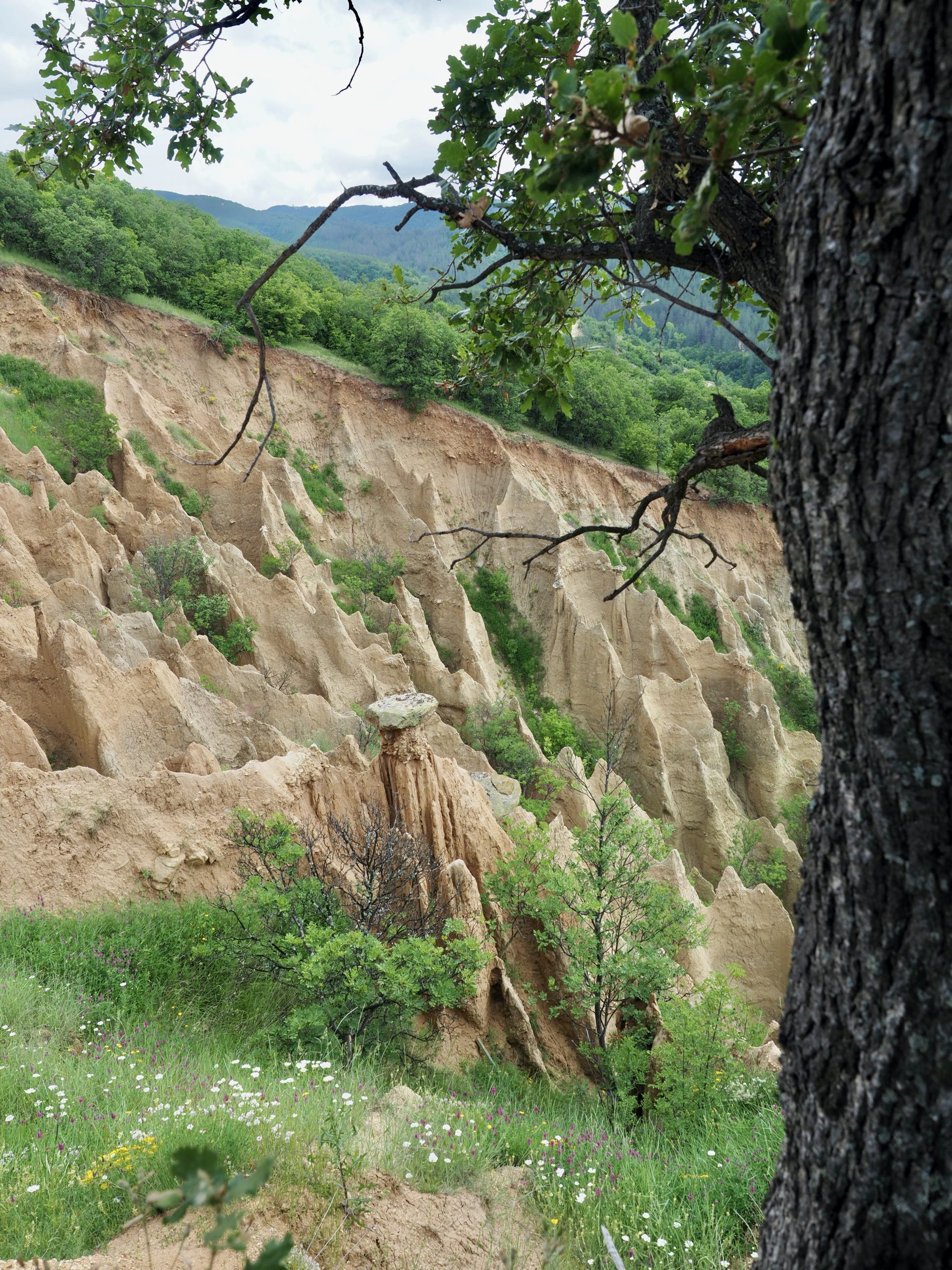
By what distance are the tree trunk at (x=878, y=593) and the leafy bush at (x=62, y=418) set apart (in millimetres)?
22634

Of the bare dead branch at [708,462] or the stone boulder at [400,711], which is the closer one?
the bare dead branch at [708,462]

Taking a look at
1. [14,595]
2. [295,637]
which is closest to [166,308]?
[295,637]

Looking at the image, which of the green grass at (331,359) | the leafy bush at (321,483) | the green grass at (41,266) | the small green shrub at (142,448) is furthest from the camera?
the green grass at (331,359)

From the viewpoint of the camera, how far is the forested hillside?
2514 cm

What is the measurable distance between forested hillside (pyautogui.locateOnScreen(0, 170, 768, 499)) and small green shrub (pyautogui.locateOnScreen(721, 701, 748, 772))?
10.9m

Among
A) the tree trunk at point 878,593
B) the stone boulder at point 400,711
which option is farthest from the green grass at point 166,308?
the tree trunk at point 878,593

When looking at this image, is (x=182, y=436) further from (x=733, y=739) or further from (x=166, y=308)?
(x=733, y=739)

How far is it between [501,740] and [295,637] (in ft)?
19.6

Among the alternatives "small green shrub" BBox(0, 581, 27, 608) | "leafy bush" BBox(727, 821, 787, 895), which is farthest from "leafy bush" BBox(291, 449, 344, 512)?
"leafy bush" BBox(727, 821, 787, 895)

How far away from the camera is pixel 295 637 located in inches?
768

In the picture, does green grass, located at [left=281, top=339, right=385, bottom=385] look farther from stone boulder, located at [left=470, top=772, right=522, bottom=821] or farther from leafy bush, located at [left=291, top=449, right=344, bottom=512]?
stone boulder, located at [left=470, top=772, right=522, bottom=821]

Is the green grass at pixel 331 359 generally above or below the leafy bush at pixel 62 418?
above

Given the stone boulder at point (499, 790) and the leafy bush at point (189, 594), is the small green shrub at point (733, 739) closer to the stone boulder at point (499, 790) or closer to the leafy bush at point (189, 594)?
the stone boulder at point (499, 790)

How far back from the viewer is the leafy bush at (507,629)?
2595cm
